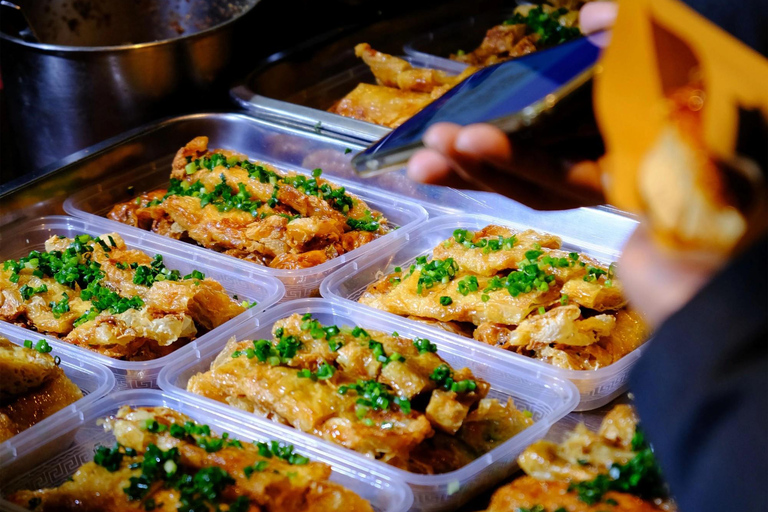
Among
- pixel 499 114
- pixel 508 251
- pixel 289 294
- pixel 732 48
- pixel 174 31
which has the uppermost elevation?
pixel 732 48

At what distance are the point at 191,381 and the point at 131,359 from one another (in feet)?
1.20

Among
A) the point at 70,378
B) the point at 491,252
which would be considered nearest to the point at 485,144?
the point at 491,252

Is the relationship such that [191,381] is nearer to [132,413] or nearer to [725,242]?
[132,413]

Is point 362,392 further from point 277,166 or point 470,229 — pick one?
point 277,166

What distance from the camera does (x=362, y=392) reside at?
2.36m

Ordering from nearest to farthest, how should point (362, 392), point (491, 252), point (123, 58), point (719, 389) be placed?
point (719, 389)
point (362, 392)
point (491, 252)
point (123, 58)

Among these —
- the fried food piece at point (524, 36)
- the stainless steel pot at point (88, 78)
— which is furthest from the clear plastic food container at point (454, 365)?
the fried food piece at point (524, 36)

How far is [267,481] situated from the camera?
79.6 inches

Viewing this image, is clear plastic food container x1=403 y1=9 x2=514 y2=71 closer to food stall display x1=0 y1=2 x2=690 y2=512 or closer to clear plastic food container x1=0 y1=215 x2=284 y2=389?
food stall display x1=0 y1=2 x2=690 y2=512

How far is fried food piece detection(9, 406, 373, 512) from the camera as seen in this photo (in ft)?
Answer: 6.57

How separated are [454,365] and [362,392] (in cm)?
53

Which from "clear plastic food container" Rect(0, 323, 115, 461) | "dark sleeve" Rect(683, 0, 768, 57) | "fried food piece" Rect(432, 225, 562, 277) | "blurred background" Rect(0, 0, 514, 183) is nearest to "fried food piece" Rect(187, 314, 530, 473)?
"clear plastic food container" Rect(0, 323, 115, 461)

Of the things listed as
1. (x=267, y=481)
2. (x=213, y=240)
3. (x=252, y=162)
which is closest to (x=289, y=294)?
(x=213, y=240)

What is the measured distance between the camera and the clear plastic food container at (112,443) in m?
2.19
